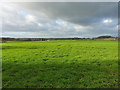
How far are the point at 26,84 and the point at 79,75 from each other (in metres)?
5.19

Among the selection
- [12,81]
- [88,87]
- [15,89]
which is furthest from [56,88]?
[12,81]

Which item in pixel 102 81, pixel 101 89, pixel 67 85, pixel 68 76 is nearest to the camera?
pixel 101 89

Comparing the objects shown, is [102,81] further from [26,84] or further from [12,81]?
[12,81]

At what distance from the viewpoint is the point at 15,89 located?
765 cm

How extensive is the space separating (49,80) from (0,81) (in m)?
4.39

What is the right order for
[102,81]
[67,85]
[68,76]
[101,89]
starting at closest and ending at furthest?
[101,89] < [67,85] < [102,81] < [68,76]

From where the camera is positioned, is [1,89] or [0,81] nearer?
[1,89]

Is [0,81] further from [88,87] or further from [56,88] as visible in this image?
[88,87]

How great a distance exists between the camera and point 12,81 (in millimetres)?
8961

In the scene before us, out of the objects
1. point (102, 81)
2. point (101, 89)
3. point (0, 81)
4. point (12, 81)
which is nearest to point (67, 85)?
point (101, 89)

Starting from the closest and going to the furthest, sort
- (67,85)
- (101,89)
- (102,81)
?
1. (101,89)
2. (67,85)
3. (102,81)

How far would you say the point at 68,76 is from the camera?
10031 millimetres

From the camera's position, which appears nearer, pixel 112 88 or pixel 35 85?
pixel 112 88

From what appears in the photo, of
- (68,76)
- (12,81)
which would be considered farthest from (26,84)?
(68,76)
